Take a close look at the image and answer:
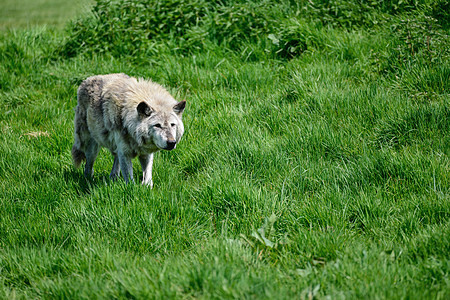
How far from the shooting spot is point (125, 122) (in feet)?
17.8

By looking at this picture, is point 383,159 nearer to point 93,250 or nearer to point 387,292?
point 387,292

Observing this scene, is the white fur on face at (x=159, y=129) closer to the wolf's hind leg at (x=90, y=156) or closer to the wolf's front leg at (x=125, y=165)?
the wolf's front leg at (x=125, y=165)

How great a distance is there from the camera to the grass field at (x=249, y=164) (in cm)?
336

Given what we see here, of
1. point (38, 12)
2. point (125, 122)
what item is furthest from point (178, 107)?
point (38, 12)

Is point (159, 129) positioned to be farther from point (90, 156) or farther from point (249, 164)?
point (90, 156)

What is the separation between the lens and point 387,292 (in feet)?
9.59

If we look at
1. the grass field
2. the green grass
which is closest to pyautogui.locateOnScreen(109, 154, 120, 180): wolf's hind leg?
the grass field

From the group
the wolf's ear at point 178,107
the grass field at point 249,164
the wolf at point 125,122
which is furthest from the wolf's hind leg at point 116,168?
the wolf's ear at point 178,107

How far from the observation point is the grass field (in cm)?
336

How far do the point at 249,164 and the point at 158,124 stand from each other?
1.17 metres

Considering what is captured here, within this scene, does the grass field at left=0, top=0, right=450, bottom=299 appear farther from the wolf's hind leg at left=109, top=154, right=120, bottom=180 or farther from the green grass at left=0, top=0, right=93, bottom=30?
the green grass at left=0, top=0, right=93, bottom=30

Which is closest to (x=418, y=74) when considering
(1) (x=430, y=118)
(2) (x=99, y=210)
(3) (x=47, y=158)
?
(1) (x=430, y=118)

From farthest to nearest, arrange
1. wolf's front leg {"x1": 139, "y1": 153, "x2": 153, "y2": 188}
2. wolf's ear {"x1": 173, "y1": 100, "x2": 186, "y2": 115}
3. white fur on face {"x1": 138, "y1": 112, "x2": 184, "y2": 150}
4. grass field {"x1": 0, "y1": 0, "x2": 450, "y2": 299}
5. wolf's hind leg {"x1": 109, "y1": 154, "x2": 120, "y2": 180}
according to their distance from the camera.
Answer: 1. wolf's hind leg {"x1": 109, "y1": 154, "x2": 120, "y2": 180}
2. wolf's front leg {"x1": 139, "y1": 153, "x2": 153, "y2": 188}
3. wolf's ear {"x1": 173, "y1": 100, "x2": 186, "y2": 115}
4. white fur on face {"x1": 138, "y1": 112, "x2": 184, "y2": 150}
5. grass field {"x1": 0, "y1": 0, "x2": 450, "y2": 299}

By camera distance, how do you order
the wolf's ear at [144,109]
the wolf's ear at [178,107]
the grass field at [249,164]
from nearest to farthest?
the grass field at [249,164], the wolf's ear at [144,109], the wolf's ear at [178,107]
